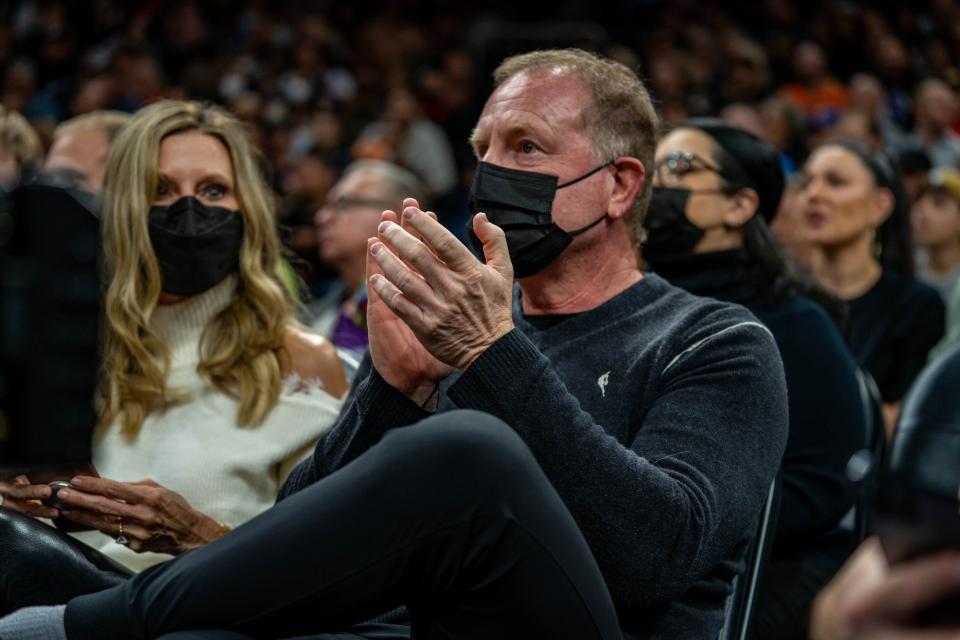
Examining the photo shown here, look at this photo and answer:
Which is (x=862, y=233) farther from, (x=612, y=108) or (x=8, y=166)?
(x=8, y=166)

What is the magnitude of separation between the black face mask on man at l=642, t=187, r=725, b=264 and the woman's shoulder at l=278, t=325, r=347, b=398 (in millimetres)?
977

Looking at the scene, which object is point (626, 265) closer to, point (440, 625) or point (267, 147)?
point (440, 625)

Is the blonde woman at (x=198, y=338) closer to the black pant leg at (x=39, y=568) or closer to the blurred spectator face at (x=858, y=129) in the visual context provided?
the black pant leg at (x=39, y=568)

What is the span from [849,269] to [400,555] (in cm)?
345

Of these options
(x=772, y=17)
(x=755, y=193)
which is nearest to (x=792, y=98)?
(x=772, y=17)

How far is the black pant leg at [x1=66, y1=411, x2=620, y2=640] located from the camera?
70.4 inches

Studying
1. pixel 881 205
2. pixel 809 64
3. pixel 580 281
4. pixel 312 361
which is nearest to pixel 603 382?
pixel 580 281

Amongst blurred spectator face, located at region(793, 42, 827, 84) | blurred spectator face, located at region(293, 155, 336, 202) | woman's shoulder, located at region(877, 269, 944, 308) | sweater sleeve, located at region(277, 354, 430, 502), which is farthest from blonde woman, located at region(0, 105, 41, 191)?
blurred spectator face, located at region(793, 42, 827, 84)

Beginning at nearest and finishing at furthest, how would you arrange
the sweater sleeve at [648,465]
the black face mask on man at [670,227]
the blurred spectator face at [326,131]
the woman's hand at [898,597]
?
the woman's hand at [898,597] < the sweater sleeve at [648,465] < the black face mask on man at [670,227] < the blurred spectator face at [326,131]

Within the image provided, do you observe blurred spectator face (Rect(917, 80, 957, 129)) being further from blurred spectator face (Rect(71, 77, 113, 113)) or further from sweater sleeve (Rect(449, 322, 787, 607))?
sweater sleeve (Rect(449, 322, 787, 607))

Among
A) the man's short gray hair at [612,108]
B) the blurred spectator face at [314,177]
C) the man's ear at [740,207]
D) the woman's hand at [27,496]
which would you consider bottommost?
the blurred spectator face at [314,177]

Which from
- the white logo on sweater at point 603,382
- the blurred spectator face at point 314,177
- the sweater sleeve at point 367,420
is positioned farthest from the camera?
the blurred spectator face at point 314,177

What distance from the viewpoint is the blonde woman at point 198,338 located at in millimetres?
2777

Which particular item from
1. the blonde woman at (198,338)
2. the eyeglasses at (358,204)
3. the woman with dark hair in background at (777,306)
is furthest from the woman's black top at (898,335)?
the blonde woman at (198,338)
